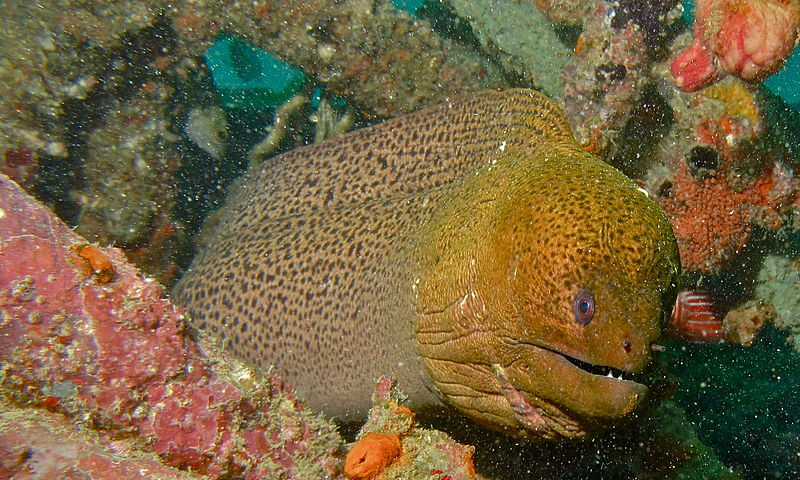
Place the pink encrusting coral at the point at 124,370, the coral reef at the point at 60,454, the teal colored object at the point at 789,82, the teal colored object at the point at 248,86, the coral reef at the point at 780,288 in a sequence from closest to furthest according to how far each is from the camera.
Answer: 1. the coral reef at the point at 60,454
2. the pink encrusting coral at the point at 124,370
3. the coral reef at the point at 780,288
4. the teal colored object at the point at 248,86
5. the teal colored object at the point at 789,82

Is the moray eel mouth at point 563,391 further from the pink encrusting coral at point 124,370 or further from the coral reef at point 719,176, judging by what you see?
the coral reef at point 719,176

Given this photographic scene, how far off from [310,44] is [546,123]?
365cm

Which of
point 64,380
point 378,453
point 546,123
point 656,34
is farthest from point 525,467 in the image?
point 656,34

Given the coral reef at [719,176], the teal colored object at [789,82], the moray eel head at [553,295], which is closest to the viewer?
the moray eel head at [553,295]

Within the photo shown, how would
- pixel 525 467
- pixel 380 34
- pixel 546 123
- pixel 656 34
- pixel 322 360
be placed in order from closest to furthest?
pixel 546 123, pixel 525 467, pixel 322 360, pixel 656 34, pixel 380 34

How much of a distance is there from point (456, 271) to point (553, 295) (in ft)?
1.79

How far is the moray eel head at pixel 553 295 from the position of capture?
169 centimetres

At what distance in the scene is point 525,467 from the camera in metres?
2.80

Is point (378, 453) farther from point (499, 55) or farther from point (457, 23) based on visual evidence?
point (457, 23)

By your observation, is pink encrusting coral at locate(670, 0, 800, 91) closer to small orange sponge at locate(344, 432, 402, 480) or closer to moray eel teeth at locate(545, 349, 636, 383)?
moray eel teeth at locate(545, 349, 636, 383)

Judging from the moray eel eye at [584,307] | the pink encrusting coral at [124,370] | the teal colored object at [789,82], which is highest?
the teal colored object at [789,82]

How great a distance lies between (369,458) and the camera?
6.75 feet

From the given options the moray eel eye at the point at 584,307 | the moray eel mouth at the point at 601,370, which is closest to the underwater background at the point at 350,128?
the moray eel mouth at the point at 601,370

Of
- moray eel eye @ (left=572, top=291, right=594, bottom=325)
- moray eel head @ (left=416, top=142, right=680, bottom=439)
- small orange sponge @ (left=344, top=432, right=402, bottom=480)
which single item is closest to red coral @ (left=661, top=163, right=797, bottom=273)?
moray eel head @ (left=416, top=142, right=680, bottom=439)
